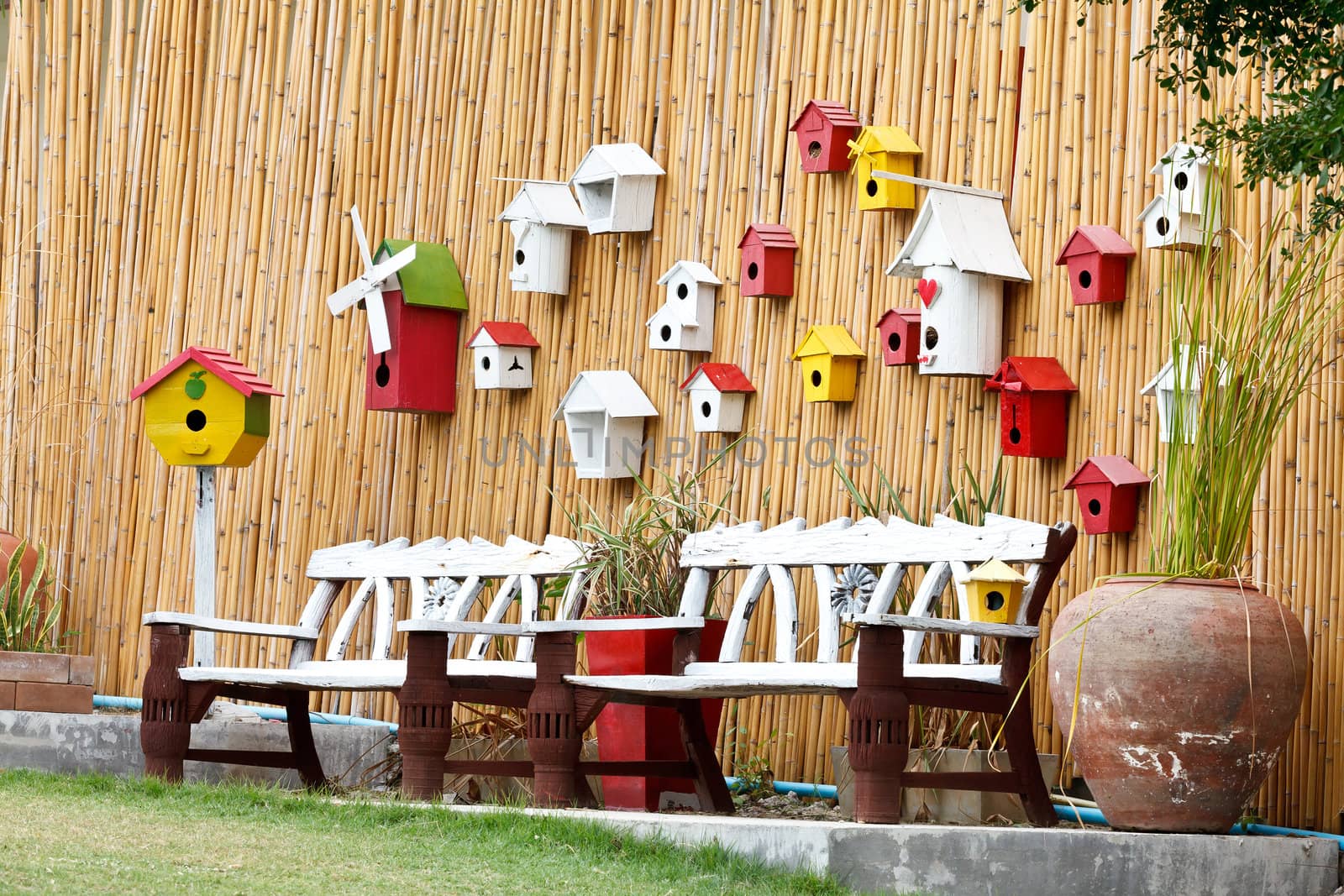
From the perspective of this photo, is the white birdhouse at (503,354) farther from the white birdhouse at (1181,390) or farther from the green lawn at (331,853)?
the white birdhouse at (1181,390)

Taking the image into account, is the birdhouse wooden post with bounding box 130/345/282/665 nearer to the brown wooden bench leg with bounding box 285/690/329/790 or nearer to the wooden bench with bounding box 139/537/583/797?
the wooden bench with bounding box 139/537/583/797

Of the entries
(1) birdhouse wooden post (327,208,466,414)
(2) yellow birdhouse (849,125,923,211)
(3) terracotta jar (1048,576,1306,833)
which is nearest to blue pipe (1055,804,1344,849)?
(3) terracotta jar (1048,576,1306,833)

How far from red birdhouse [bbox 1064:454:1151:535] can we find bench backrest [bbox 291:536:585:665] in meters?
1.47

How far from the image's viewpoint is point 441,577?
566 cm

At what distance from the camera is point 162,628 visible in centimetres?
511

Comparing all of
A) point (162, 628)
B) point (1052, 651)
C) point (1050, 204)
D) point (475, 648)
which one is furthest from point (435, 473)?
point (1052, 651)

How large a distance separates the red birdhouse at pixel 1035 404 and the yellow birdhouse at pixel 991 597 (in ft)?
1.33

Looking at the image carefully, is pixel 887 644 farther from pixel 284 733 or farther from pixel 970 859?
pixel 284 733

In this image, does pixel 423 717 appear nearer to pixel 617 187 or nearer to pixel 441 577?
pixel 441 577

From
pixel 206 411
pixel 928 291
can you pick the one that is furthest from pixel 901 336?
pixel 206 411

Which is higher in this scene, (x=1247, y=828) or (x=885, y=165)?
(x=885, y=165)

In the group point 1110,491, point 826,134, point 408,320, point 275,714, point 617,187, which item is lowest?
point 275,714

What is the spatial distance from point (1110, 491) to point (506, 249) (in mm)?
2584

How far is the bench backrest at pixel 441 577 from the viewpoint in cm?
537
